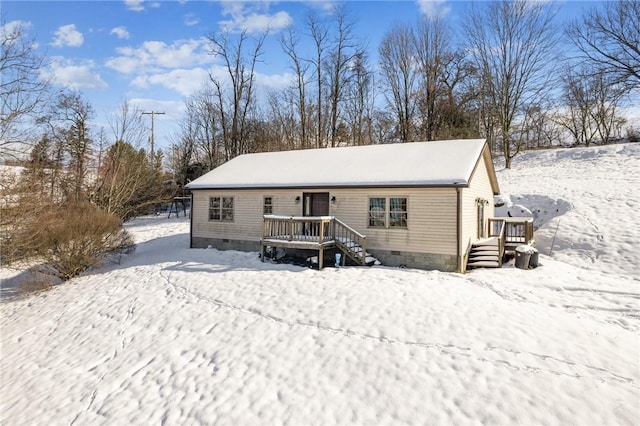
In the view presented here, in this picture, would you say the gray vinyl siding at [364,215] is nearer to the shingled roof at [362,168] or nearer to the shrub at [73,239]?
the shingled roof at [362,168]

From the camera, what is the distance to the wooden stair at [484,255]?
11.2 meters

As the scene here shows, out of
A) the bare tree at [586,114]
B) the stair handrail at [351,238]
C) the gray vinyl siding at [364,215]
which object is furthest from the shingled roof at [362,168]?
the bare tree at [586,114]

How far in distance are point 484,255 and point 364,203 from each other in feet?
14.9

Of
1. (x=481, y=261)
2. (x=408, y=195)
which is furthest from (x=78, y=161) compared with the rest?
(x=481, y=261)

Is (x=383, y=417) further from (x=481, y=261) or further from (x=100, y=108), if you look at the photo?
(x=100, y=108)

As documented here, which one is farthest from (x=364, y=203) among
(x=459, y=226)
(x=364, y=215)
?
(x=459, y=226)

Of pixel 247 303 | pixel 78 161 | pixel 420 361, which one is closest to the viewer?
pixel 420 361

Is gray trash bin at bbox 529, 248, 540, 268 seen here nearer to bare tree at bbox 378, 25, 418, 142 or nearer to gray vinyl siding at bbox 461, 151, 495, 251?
gray vinyl siding at bbox 461, 151, 495, 251

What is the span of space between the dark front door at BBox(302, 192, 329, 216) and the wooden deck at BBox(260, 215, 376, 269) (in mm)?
655

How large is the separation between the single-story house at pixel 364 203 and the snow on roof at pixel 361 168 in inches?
1.5

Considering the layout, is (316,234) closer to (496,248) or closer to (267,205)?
(267,205)

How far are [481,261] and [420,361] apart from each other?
23.0 feet

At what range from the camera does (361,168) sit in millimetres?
13062

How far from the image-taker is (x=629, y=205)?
14227mm
